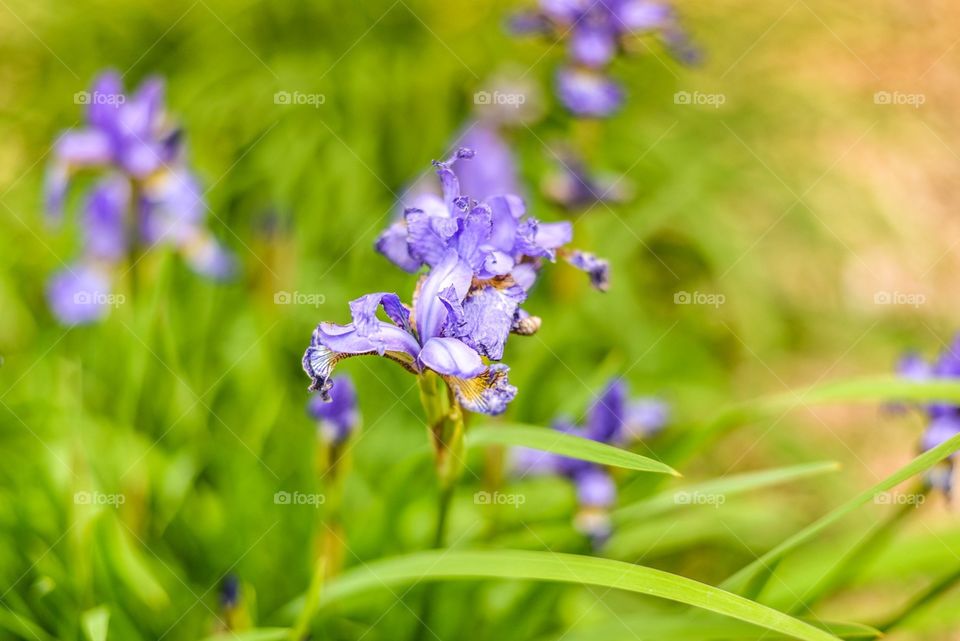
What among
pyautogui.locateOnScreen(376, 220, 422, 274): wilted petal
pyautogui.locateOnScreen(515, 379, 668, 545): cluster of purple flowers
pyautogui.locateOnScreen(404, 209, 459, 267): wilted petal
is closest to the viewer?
pyautogui.locateOnScreen(404, 209, 459, 267): wilted petal

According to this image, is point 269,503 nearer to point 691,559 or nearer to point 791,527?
point 691,559

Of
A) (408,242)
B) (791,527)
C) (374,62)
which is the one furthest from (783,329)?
(408,242)

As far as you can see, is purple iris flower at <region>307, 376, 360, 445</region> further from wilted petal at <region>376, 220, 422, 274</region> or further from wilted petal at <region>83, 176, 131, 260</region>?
wilted petal at <region>83, 176, 131, 260</region>

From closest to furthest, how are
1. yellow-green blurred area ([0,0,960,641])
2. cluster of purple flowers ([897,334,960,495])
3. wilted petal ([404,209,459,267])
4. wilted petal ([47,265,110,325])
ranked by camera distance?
1. wilted petal ([404,209,459,267])
2. cluster of purple flowers ([897,334,960,495])
3. yellow-green blurred area ([0,0,960,641])
4. wilted petal ([47,265,110,325])

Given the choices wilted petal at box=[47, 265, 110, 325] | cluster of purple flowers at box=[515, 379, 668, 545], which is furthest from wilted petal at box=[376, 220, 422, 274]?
wilted petal at box=[47, 265, 110, 325]

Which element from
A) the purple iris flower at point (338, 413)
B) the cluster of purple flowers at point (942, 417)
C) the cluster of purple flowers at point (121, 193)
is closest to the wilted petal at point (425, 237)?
the purple iris flower at point (338, 413)

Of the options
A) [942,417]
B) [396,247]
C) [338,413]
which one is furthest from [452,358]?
[942,417]

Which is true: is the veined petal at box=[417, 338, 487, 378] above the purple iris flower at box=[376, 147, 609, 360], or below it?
below

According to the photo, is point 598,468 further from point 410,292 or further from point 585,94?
point 585,94
